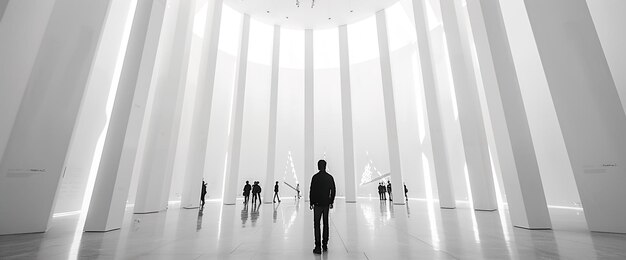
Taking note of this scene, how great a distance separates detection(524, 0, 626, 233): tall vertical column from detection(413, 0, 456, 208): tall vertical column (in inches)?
254

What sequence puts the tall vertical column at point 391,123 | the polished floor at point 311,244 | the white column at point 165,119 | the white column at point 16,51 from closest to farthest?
the polished floor at point 311,244, the white column at point 16,51, the white column at point 165,119, the tall vertical column at point 391,123

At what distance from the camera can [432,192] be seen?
18.2 metres

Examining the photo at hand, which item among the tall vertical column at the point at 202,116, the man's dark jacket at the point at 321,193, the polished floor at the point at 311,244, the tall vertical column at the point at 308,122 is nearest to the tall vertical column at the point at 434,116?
the polished floor at the point at 311,244

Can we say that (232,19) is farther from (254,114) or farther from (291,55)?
(254,114)

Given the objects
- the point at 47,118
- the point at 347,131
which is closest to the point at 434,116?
the point at 347,131

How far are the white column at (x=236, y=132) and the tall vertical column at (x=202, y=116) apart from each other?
1.80m

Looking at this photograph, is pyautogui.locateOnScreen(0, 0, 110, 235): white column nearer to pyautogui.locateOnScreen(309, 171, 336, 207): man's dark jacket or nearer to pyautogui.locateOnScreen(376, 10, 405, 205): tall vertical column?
pyautogui.locateOnScreen(309, 171, 336, 207): man's dark jacket

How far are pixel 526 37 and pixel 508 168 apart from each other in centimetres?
910

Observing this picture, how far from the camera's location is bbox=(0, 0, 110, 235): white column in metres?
5.27

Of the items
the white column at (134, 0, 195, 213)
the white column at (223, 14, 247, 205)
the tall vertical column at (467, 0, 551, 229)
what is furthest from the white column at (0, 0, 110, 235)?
the tall vertical column at (467, 0, 551, 229)

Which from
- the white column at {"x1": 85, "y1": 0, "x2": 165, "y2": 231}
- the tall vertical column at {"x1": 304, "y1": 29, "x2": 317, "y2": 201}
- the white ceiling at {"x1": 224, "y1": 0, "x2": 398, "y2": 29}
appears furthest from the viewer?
the white ceiling at {"x1": 224, "y1": 0, "x2": 398, "y2": 29}

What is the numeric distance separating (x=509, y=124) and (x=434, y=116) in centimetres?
678

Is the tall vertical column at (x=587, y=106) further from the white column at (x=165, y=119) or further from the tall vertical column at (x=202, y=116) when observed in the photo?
the tall vertical column at (x=202, y=116)

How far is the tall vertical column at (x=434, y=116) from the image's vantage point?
476 inches
